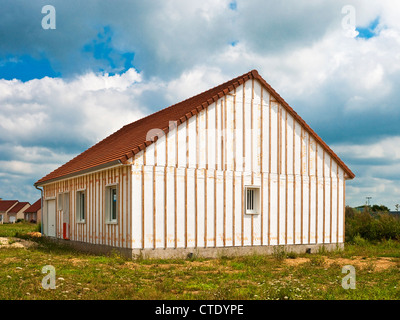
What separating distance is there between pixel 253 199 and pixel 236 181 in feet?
4.09

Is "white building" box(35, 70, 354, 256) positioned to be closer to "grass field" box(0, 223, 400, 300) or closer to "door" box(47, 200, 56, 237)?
"grass field" box(0, 223, 400, 300)

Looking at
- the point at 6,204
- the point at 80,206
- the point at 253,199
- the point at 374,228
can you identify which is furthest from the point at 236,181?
the point at 6,204

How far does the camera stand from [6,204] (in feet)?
316

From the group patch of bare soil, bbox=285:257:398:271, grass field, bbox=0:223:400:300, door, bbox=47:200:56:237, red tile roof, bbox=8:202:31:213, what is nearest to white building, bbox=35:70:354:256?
grass field, bbox=0:223:400:300

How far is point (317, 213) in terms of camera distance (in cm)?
1991

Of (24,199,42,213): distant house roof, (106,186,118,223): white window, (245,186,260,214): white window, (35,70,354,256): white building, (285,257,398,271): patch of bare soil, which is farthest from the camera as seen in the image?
(24,199,42,213): distant house roof

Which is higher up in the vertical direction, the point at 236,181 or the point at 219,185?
the point at 236,181

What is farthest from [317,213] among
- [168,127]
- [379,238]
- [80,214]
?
[80,214]

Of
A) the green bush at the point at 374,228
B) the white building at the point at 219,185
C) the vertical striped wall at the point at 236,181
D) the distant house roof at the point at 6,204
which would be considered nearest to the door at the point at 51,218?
the white building at the point at 219,185

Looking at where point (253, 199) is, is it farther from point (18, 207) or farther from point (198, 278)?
point (18, 207)

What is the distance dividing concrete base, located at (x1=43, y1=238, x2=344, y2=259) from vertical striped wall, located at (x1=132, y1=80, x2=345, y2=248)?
7.2 inches

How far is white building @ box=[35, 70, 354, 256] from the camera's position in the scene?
1580 centimetres
